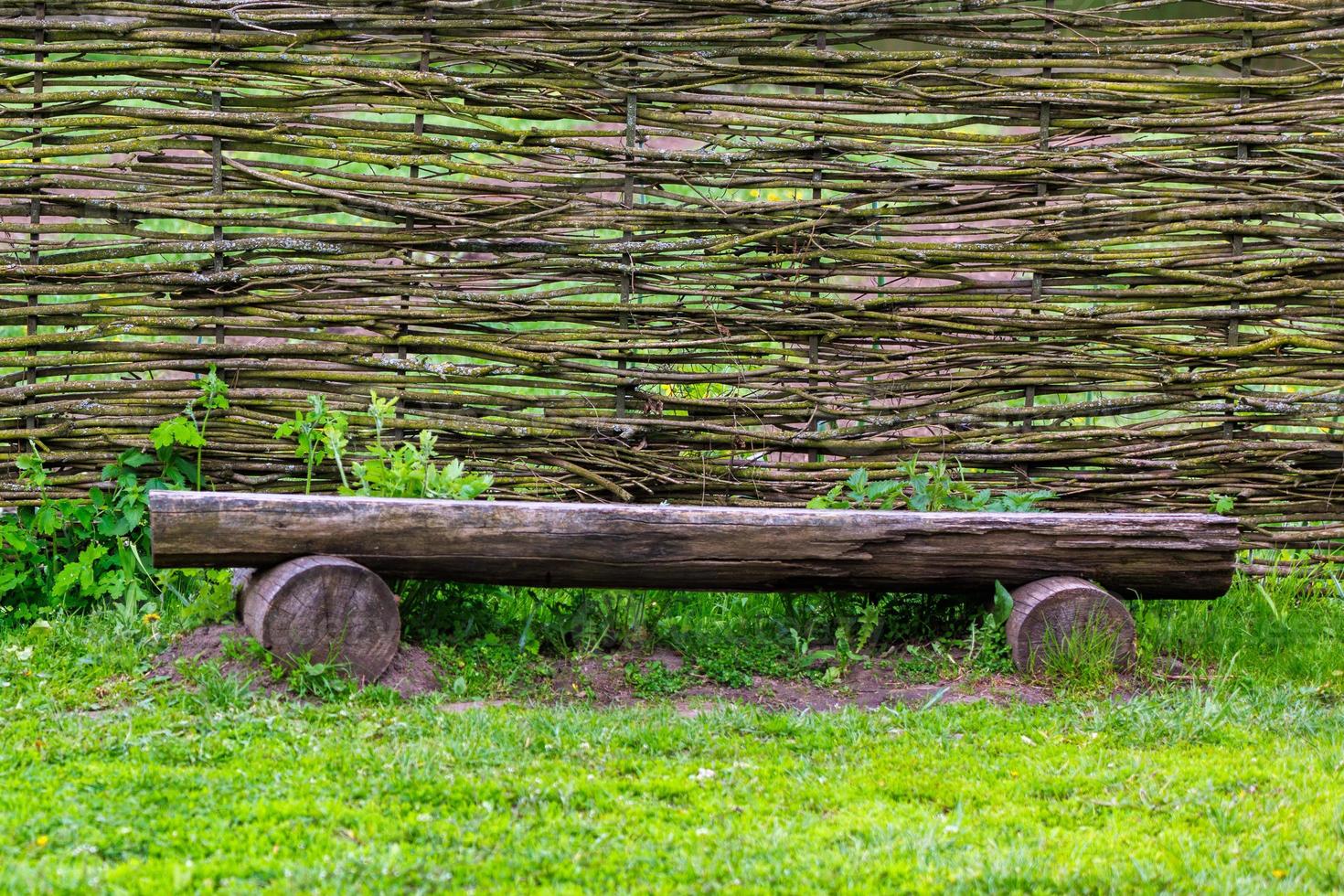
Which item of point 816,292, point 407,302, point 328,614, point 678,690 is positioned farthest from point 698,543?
point 407,302

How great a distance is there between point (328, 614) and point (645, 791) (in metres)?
1.26

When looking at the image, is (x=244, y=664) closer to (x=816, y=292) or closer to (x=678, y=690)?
(x=678, y=690)

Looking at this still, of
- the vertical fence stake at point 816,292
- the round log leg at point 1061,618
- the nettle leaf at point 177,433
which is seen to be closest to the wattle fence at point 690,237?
the vertical fence stake at point 816,292

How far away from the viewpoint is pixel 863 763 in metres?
3.11

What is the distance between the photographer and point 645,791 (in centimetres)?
285

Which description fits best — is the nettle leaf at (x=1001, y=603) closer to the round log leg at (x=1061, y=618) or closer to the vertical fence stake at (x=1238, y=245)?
the round log leg at (x=1061, y=618)

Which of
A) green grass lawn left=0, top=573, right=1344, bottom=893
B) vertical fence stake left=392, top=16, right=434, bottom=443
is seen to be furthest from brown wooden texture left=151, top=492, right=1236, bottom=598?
vertical fence stake left=392, top=16, right=434, bottom=443

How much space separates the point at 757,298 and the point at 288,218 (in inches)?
80.8

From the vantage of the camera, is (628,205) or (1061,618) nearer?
(1061,618)

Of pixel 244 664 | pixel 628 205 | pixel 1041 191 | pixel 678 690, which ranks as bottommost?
pixel 678 690

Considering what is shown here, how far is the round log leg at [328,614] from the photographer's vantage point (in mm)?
3494

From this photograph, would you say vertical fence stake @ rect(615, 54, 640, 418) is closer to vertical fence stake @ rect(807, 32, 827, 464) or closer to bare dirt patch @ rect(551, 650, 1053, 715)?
vertical fence stake @ rect(807, 32, 827, 464)

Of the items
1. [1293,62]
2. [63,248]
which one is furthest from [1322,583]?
[63,248]

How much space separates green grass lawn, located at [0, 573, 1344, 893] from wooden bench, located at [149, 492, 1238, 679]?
288 millimetres
